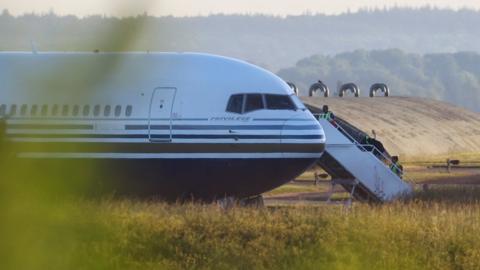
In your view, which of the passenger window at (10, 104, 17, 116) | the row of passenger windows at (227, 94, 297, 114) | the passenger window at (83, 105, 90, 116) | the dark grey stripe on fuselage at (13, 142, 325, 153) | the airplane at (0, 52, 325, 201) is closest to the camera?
the dark grey stripe on fuselage at (13, 142, 325, 153)

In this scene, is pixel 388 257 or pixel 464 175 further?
pixel 464 175

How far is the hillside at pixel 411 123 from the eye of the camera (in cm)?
8481

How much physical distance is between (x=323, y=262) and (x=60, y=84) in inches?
543

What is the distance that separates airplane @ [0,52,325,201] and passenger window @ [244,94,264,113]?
0.09 feet

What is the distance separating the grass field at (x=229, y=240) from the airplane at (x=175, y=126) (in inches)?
271

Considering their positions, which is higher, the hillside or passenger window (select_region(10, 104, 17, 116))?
passenger window (select_region(10, 104, 17, 116))

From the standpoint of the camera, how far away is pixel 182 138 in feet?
111

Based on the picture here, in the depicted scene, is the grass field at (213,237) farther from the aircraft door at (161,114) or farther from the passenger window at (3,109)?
the passenger window at (3,109)

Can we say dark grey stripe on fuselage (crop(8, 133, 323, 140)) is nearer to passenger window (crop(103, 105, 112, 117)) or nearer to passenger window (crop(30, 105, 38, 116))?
passenger window (crop(103, 105, 112, 117))

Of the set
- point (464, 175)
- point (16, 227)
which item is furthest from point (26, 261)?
point (464, 175)

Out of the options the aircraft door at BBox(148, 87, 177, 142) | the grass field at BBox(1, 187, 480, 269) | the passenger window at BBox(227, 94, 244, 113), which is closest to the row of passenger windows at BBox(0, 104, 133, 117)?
the aircraft door at BBox(148, 87, 177, 142)

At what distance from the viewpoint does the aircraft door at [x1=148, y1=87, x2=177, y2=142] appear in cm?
3394

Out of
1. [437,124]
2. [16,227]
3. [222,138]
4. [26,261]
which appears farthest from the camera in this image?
[437,124]

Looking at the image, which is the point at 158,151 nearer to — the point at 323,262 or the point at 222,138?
the point at 222,138
